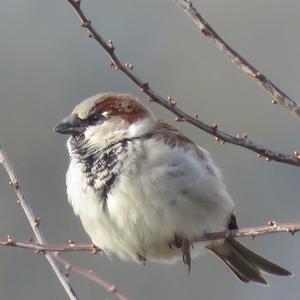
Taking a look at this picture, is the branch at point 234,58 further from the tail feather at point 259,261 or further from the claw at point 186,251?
the tail feather at point 259,261

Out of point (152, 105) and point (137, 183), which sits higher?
point (152, 105)

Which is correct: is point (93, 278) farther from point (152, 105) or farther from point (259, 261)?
point (152, 105)

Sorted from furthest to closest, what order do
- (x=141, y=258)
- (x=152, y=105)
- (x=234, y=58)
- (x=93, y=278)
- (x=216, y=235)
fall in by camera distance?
(x=152, y=105) < (x=141, y=258) < (x=216, y=235) < (x=93, y=278) < (x=234, y=58)

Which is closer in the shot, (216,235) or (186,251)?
(216,235)

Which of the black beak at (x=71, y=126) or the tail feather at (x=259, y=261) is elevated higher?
the black beak at (x=71, y=126)

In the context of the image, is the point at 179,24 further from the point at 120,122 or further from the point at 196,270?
the point at 120,122

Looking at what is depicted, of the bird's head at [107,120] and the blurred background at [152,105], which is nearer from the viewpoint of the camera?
the bird's head at [107,120]

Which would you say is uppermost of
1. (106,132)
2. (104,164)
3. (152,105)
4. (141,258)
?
(152,105)


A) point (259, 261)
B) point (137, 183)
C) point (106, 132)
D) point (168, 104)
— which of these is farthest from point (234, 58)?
point (259, 261)

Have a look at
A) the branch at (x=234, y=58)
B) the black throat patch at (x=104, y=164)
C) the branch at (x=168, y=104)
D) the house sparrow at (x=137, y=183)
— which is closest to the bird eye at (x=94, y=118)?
the house sparrow at (x=137, y=183)
